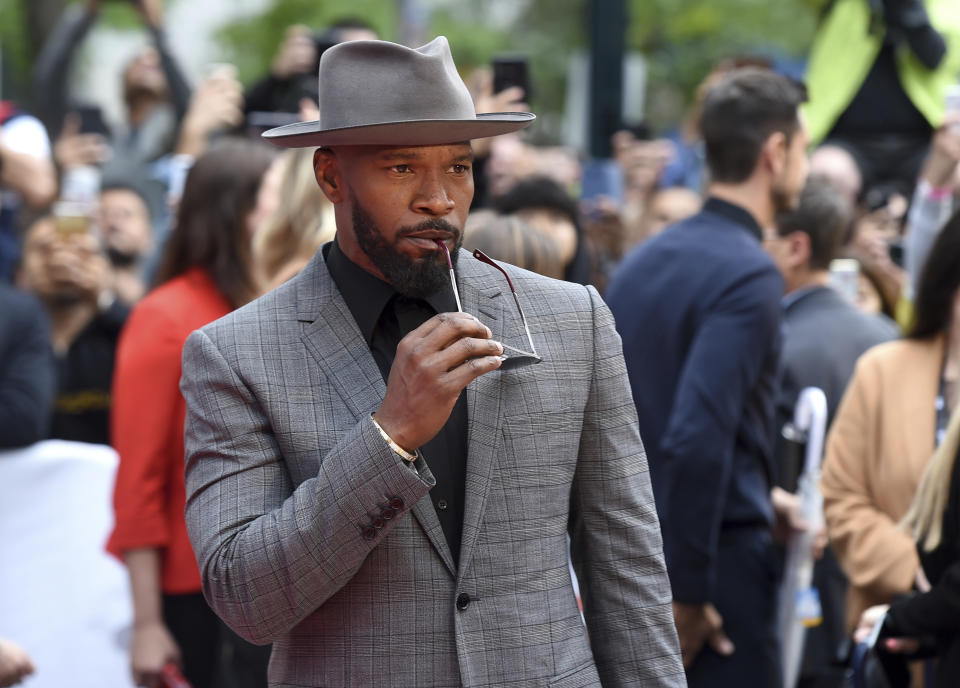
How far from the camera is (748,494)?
462cm

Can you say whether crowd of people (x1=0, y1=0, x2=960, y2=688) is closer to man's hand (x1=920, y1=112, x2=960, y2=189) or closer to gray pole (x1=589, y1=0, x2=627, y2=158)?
man's hand (x1=920, y1=112, x2=960, y2=189)

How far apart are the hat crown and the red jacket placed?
2226 mm

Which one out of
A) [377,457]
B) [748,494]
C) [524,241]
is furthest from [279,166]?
[377,457]

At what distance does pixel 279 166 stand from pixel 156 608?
5.41 ft

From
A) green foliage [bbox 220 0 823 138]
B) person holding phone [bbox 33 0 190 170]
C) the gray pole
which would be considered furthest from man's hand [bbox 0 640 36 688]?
green foliage [bbox 220 0 823 138]

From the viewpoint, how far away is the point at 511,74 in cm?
629

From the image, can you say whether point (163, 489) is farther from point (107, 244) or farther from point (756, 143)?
point (107, 244)

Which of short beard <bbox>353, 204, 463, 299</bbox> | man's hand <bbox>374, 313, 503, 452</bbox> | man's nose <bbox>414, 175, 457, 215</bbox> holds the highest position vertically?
man's nose <bbox>414, 175, 457, 215</bbox>

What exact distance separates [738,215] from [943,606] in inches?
65.9

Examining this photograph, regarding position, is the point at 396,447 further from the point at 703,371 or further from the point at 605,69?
the point at 605,69

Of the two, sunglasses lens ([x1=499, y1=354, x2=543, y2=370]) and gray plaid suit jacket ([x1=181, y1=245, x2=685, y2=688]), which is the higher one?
sunglasses lens ([x1=499, y1=354, x2=543, y2=370])

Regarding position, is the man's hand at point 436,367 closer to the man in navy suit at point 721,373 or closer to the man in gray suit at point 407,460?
the man in gray suit at point 407,460

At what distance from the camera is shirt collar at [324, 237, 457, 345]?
9.09 ft

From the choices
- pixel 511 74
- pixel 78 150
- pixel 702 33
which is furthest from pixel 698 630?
pixel 702 33
